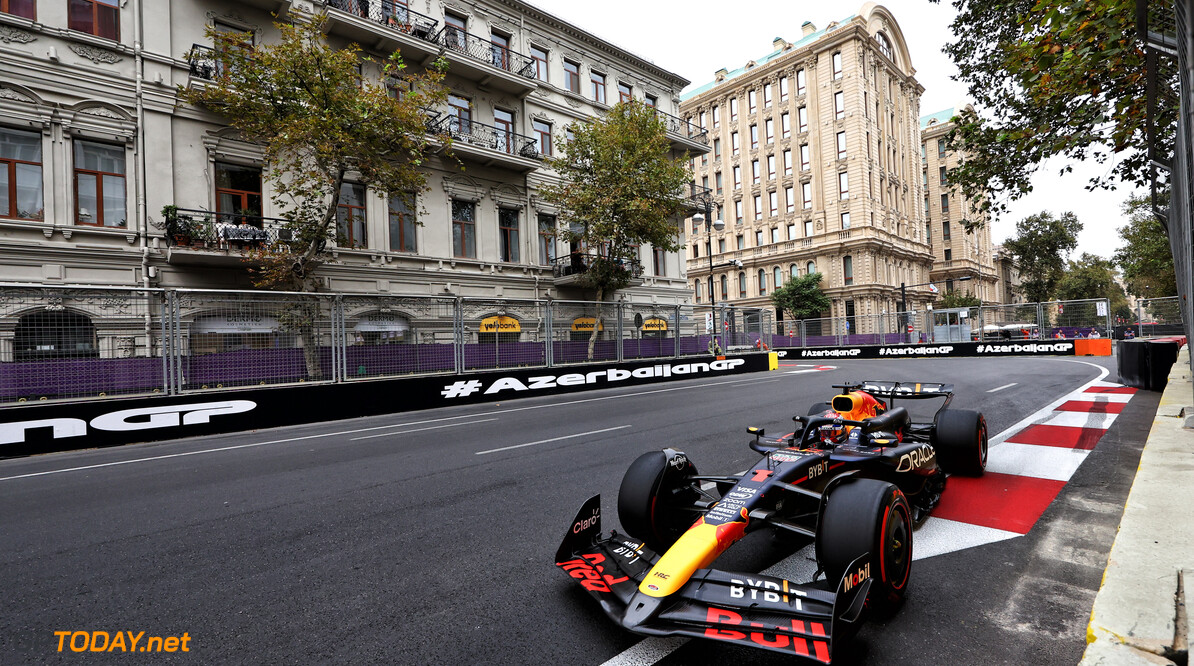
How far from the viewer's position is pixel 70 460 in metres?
7.49

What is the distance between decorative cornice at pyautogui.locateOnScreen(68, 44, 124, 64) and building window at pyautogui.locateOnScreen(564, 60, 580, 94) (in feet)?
54.2

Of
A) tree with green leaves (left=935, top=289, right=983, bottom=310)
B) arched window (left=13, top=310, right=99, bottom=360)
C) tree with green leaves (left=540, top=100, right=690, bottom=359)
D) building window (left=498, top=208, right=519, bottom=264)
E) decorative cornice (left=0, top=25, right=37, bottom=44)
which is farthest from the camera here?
tree with green leaves (left=935, top=289, right=983, bottom=310)

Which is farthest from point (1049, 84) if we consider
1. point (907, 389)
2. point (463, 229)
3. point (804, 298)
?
point (804, 298)

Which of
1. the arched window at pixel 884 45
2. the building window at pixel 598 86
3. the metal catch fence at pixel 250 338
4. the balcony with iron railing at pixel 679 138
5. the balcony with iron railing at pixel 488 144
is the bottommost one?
the metal catch fence at pixel 250 338

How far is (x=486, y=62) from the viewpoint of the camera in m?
21.6

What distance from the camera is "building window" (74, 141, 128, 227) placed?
1464 centimetres

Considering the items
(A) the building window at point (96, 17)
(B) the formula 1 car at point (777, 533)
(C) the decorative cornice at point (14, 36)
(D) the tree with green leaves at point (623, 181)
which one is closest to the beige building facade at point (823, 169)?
(D) the tree with green leaves at point (623, 181)

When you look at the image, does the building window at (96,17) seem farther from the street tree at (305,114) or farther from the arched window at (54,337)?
the arched window at (54,337)

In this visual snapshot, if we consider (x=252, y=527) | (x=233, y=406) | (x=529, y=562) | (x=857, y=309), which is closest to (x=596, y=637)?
(x=529, y=562)

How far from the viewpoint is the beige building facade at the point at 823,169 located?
44.8m

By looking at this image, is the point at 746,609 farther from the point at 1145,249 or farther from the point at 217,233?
the point at 1145,249

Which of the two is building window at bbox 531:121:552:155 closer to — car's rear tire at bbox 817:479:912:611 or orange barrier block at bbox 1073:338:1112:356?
car's rear tire at bbox 817:479:912:611

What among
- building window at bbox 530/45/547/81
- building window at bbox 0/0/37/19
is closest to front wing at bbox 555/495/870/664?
building window at bbox 0/0/37/19

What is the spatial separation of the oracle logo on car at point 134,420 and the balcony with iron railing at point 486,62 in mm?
15957
